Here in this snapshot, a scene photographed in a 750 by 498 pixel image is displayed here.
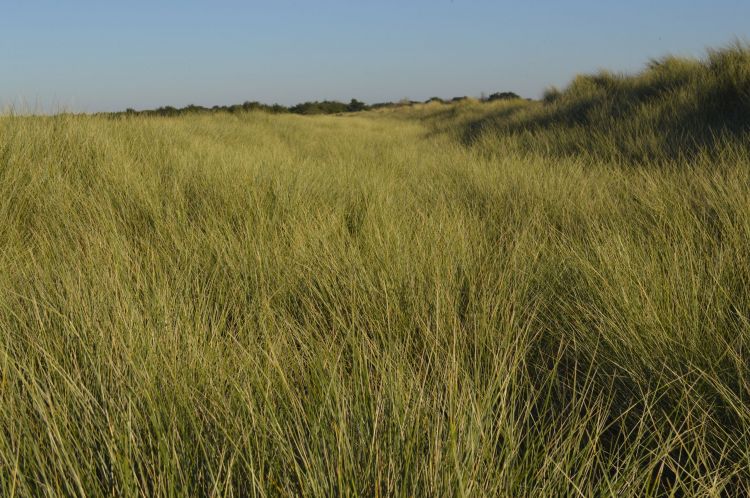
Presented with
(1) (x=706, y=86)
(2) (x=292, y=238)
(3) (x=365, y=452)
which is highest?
(1) (x=706, y=86)

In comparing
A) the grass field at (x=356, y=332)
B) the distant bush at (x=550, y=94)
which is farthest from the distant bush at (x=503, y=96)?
the grass field at (x=356, y=332)

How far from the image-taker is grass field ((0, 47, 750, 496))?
2.62 ft

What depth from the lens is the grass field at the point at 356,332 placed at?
797 mm

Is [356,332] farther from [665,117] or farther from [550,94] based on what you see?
[550,94]

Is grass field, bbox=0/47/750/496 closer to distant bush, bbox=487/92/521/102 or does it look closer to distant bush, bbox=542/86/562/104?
distant bush, bbox=542/86/562/104

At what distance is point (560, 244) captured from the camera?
2.09m

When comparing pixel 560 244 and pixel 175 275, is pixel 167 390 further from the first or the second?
pixel 560 244

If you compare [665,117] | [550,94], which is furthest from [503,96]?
[665,117]

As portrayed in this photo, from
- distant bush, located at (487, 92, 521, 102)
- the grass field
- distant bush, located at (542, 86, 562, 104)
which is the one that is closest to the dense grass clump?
the grass field

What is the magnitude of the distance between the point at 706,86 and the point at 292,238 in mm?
5407

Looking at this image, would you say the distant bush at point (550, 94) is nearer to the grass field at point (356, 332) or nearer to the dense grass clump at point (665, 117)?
the dense grass clump at point (665, 117)

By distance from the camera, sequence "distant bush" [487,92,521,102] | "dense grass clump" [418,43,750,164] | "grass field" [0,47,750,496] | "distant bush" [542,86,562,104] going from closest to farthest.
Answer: "grass field" [0,47,750,496], "dense grass clump" [418,43,750,164], "distant bush" [542,86,562,104], "distant bush" [487,92,521,102]

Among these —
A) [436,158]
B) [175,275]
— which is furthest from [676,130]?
[175,275]

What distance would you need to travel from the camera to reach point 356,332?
1443 millimetres
